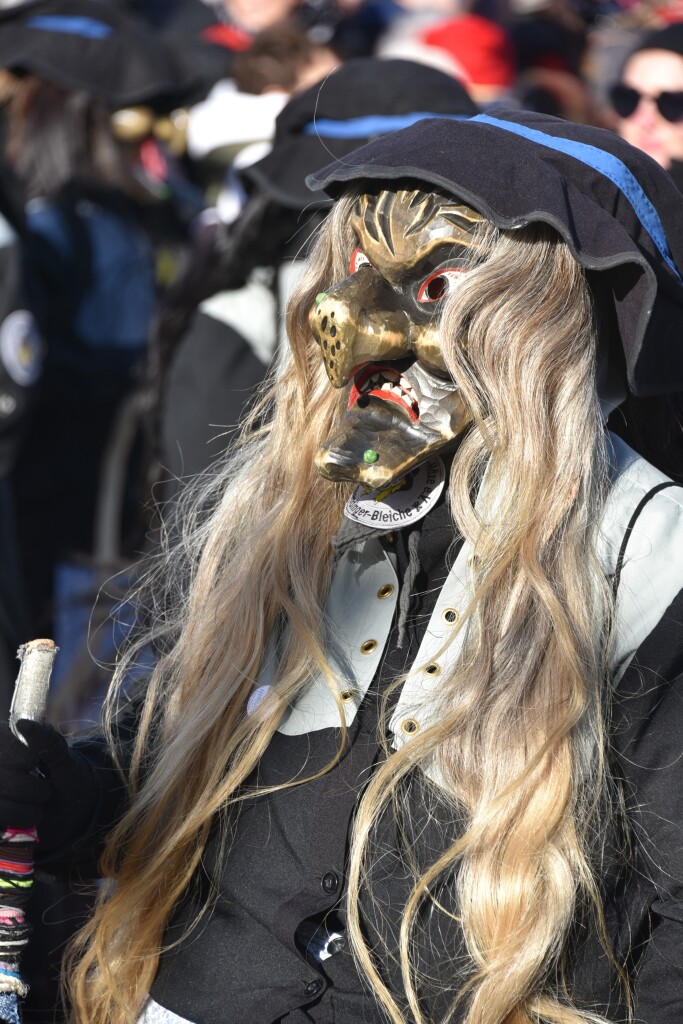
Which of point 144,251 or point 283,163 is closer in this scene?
point 283,163

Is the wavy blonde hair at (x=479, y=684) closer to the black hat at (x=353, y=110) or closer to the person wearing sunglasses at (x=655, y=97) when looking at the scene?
the black hat at (x=353, y=110)

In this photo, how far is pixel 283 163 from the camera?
295 centimetres

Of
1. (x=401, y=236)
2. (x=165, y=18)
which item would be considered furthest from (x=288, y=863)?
(x=165, y=18)

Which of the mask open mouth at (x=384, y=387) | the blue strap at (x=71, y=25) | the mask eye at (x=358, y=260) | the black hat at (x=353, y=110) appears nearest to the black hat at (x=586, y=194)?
the mask eye at (x=358, y=260)

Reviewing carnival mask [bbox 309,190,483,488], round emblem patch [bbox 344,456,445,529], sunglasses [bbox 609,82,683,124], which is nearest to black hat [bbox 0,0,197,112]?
sunglasses [bbox 609,82,683,124]

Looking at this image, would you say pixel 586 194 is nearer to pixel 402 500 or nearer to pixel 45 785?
pixel 402 500

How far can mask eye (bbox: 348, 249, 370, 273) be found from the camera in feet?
5.42

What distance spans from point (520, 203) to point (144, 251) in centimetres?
284

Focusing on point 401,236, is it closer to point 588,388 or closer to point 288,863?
point 588,388

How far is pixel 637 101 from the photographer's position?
333 centimetres

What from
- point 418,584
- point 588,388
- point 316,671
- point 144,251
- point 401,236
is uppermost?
point 401,236

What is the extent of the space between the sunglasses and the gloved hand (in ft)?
7.99

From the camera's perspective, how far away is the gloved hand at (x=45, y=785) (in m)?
1.52

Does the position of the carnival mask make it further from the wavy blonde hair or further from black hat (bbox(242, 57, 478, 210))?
black hat (bbox(242, 57, 478, 210))
